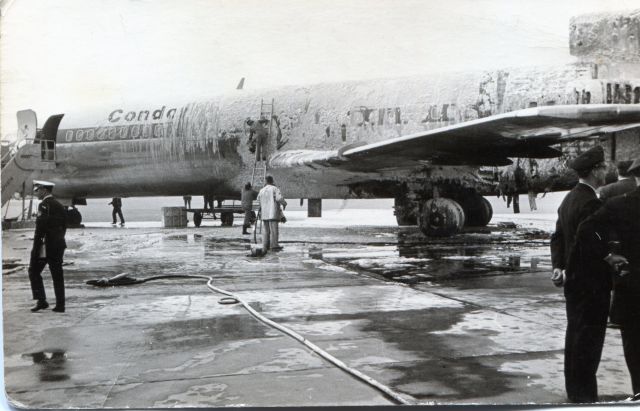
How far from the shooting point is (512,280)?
19.0 ft

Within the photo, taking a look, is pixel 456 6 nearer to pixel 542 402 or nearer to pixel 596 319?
pixel 596 319

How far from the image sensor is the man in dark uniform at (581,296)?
2.96 metres

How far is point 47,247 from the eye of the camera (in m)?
4.50

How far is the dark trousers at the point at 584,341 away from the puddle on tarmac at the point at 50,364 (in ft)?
9.29

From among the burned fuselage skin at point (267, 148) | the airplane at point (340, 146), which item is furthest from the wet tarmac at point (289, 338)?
the burned fuselage skin at point (267, 148)

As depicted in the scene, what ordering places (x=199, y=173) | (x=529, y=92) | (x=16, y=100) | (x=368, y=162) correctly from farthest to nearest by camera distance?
(x=199, y=173) < (x=368, y=162) < (x=529, y=92) < (x=16, y=100)

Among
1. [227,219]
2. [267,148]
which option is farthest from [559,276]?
[227,219]

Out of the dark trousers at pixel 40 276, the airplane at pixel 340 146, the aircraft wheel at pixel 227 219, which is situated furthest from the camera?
the aircraft wheel at pixel 227 219

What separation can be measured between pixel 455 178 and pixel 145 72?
5844 millimetres

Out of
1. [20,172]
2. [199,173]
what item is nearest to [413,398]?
[20,172]

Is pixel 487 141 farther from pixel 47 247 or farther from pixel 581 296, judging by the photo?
pixel 47 247

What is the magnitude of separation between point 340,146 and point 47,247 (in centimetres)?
583

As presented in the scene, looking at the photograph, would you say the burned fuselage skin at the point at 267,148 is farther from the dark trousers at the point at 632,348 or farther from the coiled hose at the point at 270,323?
the dark trousers at the point at 632,348

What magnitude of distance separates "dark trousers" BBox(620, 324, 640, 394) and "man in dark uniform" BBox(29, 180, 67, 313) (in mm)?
3996
